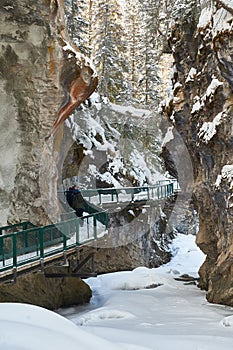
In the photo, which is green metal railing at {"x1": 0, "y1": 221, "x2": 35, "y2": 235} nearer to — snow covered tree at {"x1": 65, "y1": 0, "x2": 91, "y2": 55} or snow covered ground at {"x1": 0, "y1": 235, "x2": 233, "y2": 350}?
snow covered ground at {"x1": 0, "y1": 235, "x2": 233, "y2": 350}

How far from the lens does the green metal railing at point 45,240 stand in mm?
11289

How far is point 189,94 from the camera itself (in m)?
19.5

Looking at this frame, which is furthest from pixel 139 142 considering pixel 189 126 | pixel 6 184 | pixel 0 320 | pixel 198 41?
pixel 0 320

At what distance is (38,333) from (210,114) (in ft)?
44.0

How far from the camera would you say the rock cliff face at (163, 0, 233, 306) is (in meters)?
13.8

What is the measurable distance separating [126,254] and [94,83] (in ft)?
44.6

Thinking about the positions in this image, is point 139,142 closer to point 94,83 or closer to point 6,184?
point 94,83

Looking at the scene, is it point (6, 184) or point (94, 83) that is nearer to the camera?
point (6, 184)

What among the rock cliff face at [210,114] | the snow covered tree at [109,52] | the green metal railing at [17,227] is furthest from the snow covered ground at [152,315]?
the snow covered tree at [109,52]

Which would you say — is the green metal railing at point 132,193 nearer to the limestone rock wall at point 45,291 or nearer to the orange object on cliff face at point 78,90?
the orange object on cliff face at point 78,90

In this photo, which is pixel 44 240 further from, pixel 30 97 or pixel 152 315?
pixel 30 97

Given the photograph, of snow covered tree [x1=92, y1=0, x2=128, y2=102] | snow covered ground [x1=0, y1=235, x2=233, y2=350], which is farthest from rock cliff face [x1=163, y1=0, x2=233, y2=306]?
snow covered tree [x1=92, y1=0, x2=128, y2=102]

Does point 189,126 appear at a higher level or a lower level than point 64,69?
lower

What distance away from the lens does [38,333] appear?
4715 mm
